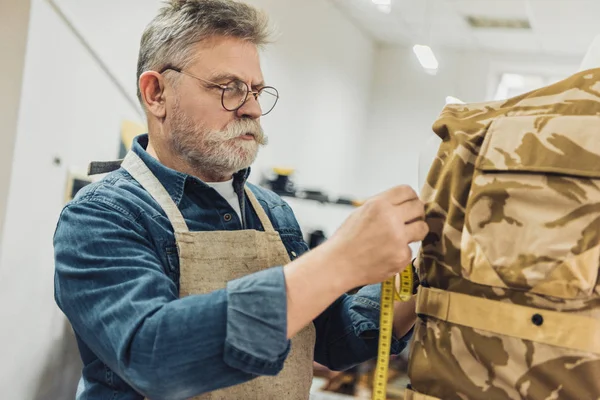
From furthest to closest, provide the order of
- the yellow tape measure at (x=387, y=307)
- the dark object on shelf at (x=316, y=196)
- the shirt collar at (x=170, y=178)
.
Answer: the dark object on shelf at (x=316, y=196), the shirt collar at (x=170, y=178), the yellow tape measure at (x=387, y=307)

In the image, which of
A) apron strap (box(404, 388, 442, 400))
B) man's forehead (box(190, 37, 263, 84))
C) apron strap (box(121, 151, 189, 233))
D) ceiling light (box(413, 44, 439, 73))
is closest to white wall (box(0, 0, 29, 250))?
apron strap (box(121, 151, 189, 233))

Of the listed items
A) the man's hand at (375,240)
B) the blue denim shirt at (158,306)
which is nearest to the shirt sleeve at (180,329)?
the blue denim shirt at (158,306)

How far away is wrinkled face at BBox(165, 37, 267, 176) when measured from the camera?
1518 millimetres

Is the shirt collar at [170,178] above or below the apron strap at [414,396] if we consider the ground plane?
above

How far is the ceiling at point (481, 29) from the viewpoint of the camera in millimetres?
6270

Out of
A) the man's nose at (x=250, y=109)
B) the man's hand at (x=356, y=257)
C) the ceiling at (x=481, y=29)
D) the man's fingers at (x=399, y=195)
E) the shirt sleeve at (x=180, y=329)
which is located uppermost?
the ceiling at (x=481, y=29)

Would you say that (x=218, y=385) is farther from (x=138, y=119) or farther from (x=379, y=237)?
(x=138, y=119)

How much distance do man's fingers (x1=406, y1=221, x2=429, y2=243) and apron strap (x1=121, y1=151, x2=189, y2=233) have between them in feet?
1.75

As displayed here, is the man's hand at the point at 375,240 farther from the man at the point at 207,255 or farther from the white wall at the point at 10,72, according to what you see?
the white wall at the point at 10,72

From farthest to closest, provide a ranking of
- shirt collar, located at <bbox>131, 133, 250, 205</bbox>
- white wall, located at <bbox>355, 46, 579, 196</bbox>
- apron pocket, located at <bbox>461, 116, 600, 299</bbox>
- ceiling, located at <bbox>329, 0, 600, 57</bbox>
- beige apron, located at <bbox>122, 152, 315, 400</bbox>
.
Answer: white wall, located at <bbox>355, 46, 579, 196</bbox> < ceiling, located at <bbox>329, 0, 600, 57</bbox> < shirt collar, located at <bbox>131, 133, 250, 205</bbox> < beige apron, located at <bbox>122, 152, 315, 400</bbox> < apron pocket, located at <bbox>461, 116, 600, 299</bbox>

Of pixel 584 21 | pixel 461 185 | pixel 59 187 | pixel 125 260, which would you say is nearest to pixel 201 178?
pixel 125 260

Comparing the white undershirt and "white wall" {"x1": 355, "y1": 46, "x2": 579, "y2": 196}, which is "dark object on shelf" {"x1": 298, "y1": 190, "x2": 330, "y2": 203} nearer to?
the white undershirt

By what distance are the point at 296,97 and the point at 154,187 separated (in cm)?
454

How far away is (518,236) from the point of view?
1.01 m
